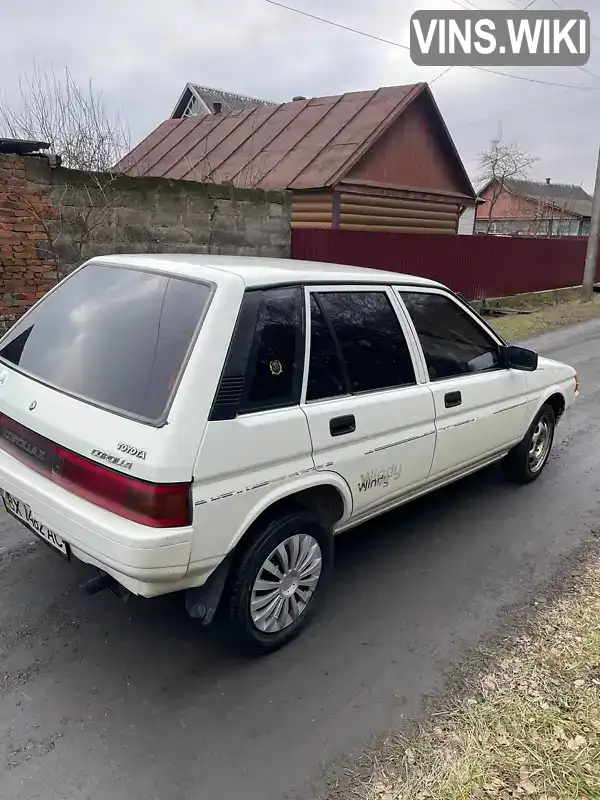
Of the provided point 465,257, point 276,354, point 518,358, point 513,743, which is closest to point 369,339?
point 276,354

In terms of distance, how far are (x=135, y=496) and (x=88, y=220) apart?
6.04 metres

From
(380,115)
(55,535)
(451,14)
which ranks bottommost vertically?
(55,535)

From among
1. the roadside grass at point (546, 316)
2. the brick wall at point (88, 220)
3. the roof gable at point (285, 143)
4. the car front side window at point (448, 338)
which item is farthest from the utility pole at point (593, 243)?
the car front side window at point (448, 338)

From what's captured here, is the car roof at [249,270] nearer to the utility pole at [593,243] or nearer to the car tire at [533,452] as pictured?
the car tire at [533,452]

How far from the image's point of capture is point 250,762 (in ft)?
7.60

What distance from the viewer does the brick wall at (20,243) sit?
21.9 ft

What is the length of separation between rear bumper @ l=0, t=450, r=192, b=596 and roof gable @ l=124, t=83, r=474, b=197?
12143 mm

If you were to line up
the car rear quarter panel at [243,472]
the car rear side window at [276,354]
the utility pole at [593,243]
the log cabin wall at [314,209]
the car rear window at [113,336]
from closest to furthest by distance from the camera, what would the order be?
1. the car rear quarter panel at [243,472]
2. the car rear window at [113,336]
3. the car rear side window at [276,354]
4. the log cabin wall at [314,209]
5. the utility pole at [593,243]

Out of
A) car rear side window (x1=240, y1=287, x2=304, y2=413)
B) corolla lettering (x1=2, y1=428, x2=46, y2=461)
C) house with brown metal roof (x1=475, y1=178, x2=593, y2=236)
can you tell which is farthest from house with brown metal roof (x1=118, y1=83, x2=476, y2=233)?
house with brown metal roof (x1=475, y1=178, x2=593, y2=236)

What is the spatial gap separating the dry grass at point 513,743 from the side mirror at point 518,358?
1859 millimetres

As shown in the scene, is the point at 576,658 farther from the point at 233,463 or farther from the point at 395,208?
the point at 395,208

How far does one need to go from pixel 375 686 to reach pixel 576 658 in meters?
0.99

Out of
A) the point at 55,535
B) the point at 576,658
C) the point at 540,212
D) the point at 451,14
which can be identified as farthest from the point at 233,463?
the point at 540,212

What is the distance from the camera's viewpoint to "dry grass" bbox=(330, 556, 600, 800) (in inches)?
87.5
